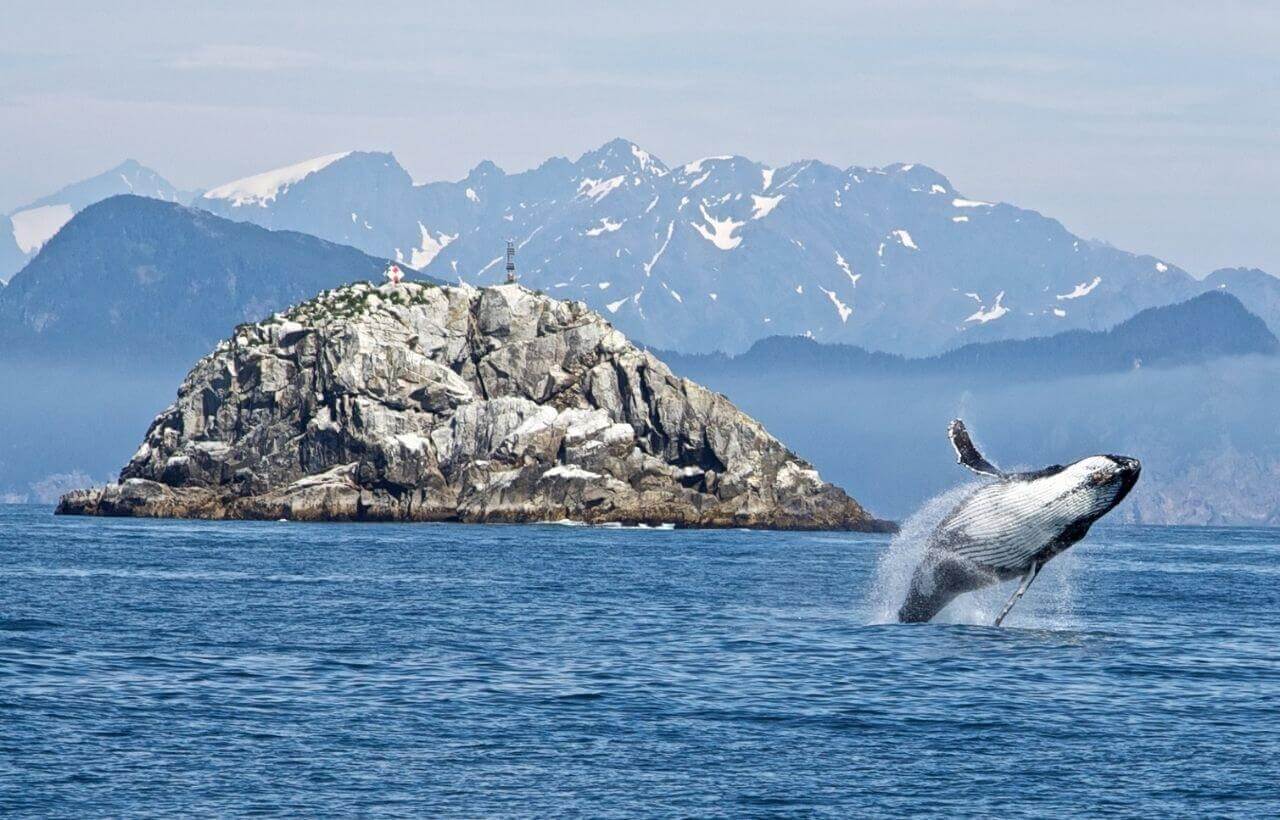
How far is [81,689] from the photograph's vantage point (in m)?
50.7

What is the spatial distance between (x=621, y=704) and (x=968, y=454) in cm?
1163

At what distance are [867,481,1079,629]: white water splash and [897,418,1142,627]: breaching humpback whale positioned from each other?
3.32 ft

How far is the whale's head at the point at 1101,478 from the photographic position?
49.6 meters

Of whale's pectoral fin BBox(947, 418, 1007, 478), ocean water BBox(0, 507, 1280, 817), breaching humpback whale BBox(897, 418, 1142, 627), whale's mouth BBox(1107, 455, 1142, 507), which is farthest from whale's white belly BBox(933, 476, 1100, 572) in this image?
ocean water BBox(0, 507, 1280, 817)

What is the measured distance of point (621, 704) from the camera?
161 feet

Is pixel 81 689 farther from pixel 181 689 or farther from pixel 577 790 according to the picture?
pixel 577 790

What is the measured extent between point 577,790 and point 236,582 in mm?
56799

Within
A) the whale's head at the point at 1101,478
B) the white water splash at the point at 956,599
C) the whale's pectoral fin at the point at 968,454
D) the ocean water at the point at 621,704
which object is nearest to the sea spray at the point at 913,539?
the white water splash at the point at 956,599

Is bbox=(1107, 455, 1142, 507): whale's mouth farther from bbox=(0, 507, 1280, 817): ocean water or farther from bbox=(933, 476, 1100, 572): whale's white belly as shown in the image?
bbox=(0, 507, 1280, 817): ocean water

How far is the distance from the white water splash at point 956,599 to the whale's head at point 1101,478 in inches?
131

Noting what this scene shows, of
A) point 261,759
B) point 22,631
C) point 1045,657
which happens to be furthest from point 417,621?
point 261,759

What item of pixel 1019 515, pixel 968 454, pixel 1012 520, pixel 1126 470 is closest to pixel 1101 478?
pixel 1126 470

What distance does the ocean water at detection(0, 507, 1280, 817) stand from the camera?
127 ft

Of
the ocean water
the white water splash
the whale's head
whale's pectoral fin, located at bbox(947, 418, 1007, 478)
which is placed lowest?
the ocean water
